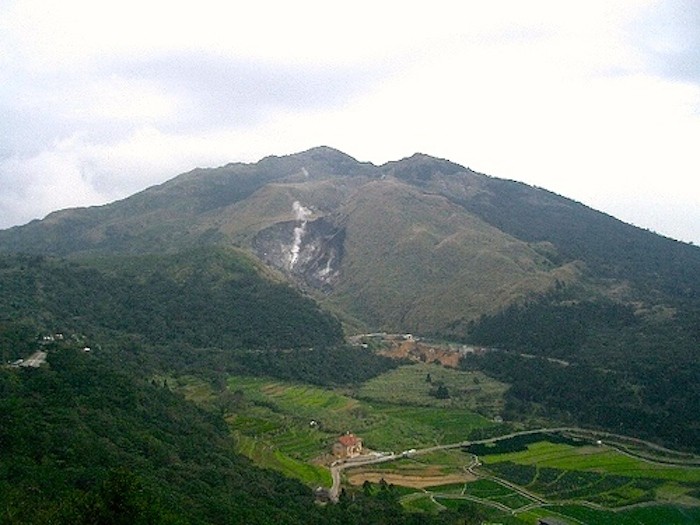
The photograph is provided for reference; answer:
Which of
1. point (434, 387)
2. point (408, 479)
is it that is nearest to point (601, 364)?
point (434, 387)

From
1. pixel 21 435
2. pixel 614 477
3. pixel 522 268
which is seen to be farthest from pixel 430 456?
pixel 522 268

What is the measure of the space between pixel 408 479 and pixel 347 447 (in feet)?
26.1

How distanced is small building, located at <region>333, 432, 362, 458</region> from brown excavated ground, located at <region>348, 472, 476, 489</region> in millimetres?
4312

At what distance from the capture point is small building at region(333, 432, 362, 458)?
68688 millimetres

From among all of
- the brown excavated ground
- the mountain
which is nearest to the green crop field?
the brown excavated ground

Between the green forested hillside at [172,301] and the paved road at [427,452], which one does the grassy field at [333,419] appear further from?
the green forested hillside at [172,301]

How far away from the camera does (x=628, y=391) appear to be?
3664 inches

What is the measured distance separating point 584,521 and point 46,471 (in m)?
40.8

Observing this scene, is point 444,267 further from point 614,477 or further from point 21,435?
point 21,435

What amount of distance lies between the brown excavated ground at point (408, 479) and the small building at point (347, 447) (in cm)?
431

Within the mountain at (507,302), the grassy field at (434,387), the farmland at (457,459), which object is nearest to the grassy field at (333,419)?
the farmland at (457,459)

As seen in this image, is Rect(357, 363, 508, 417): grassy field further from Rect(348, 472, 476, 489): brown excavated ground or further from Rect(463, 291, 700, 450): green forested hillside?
Rect(348, 472, 476, 489): brown excavated ground

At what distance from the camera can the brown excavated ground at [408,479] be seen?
206ft

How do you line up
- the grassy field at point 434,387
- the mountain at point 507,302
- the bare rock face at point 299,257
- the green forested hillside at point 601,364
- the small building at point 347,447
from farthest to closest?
the bare rock face at point 299,257 → the mountain at point 507,302 → the grassy field at point 434,387 → the green forested hillside at point 601,364 → the small building at point 347,447
